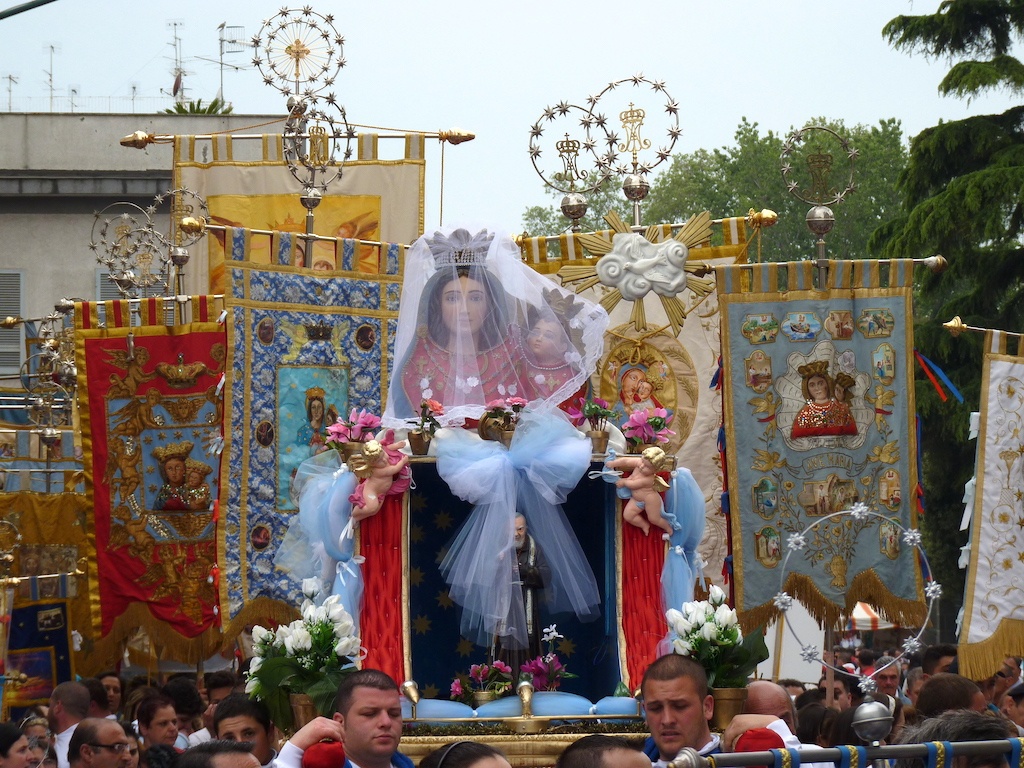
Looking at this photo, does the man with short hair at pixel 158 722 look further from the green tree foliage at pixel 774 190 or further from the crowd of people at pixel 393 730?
the green tree foliage at pixel 774 190

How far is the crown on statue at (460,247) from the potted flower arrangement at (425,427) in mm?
→ 1031

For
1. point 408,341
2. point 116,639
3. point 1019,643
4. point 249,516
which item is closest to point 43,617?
point 116,639

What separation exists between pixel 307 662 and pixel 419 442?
1790 mm

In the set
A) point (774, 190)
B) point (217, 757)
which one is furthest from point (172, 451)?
point (774, 190)

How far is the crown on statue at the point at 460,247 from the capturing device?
11.1 metres

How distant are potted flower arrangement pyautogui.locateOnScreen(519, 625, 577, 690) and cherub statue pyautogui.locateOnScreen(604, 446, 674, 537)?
0.88 m

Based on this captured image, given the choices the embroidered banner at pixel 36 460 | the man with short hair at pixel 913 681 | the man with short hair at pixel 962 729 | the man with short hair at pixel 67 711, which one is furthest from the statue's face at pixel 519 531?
the embroidered banner at pixel 36 460

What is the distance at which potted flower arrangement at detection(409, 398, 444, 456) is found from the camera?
1048cm

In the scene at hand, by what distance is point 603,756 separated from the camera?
466cm

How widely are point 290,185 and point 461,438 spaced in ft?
23.0

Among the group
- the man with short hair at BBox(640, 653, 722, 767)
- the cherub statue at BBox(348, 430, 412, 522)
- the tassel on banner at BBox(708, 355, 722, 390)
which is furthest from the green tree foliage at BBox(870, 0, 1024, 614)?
the man with short hair at BBox(640, 653, 722, 767)

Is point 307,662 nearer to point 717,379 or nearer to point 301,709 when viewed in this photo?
point 301,709

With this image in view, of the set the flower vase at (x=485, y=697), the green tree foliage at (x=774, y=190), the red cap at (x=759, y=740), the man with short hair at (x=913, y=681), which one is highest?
the green tree foliage at (x=774, y=190)

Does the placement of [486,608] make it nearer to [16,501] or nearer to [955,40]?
[16,501]
